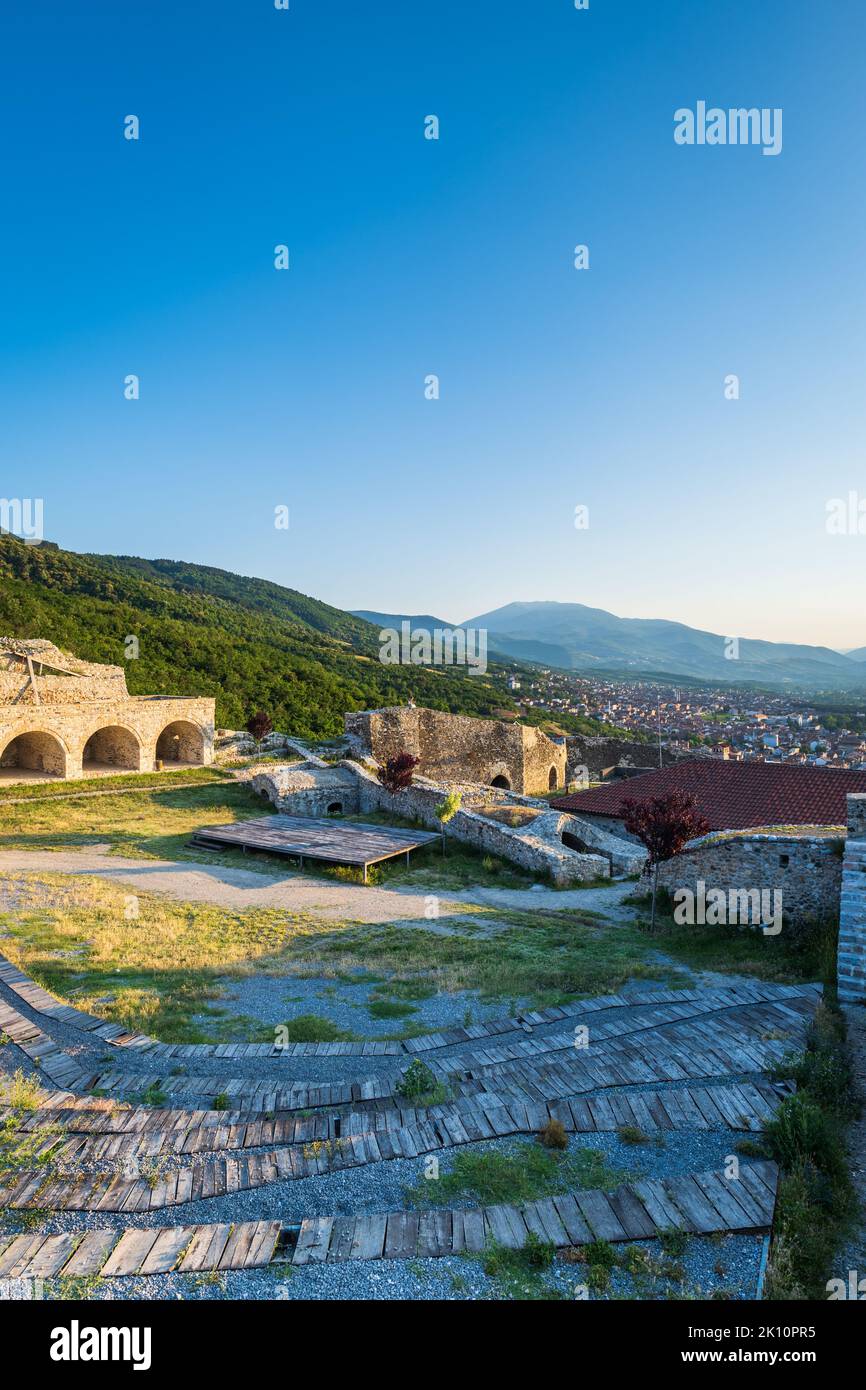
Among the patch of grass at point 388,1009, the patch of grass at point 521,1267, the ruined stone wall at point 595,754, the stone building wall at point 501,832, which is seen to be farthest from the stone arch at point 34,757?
the patch of grass at point 521,1267

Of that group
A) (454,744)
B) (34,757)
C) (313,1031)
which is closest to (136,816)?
(34,757)

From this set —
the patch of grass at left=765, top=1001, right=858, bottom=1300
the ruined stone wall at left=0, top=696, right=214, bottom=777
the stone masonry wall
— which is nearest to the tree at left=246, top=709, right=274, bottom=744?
the ruined stone wall at left=0, top=696, right=214, bottom=777

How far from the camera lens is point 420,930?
38.9ft

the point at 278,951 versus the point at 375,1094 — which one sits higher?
the point at 375,1094

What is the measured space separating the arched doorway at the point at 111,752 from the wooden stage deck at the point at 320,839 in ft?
26.6

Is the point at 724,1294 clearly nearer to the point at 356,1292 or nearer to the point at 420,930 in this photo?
the point at 356,1292

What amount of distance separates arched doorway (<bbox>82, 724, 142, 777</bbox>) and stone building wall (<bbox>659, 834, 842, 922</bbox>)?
69.4 feet

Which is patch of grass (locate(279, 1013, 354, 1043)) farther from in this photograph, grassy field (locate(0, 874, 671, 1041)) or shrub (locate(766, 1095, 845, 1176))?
shrub (locate(766, 1095, 845, 1176))

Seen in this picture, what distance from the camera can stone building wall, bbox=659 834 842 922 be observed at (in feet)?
32.6

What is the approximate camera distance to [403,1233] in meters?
4.03

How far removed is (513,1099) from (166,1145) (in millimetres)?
2536

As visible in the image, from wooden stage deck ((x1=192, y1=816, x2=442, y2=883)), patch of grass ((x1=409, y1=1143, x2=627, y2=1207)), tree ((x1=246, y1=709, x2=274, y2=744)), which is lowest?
wooden stage deck ((x1=192, y1=816, x2=442, y2=883))

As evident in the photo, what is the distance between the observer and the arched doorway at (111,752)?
1025 inches
